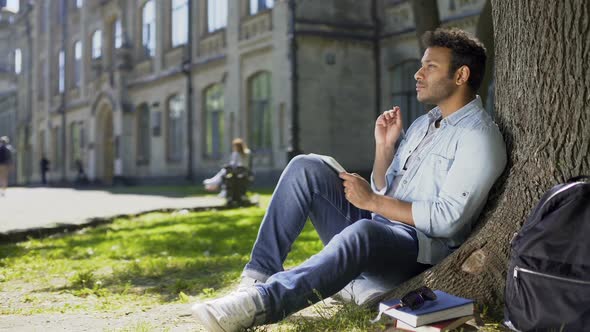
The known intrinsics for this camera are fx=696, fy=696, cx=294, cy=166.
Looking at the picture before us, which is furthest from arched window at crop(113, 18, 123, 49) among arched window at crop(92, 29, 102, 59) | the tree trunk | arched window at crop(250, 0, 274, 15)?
the tree trunk

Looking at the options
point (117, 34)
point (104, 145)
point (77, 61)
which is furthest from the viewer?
point (77, 61)

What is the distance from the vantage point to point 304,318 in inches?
136

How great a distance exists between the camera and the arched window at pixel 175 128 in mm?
26703

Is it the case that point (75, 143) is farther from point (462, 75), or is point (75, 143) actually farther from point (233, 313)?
point (233, 313)

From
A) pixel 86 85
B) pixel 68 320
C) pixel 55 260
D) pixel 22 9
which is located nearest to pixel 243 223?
pixel 55 260

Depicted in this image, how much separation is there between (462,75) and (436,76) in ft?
0.43

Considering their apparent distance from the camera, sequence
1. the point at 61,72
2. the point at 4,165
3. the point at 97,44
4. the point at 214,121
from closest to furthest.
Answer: the point at 4,165 → the point at 214,121 → the point at 97,44 → the point at 61,72

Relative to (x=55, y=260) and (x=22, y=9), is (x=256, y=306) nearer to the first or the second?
(x=55, y=260)

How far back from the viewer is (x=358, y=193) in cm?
354

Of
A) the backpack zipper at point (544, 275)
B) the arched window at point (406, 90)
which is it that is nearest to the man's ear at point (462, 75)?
the backpack zipper at point (544, 275)

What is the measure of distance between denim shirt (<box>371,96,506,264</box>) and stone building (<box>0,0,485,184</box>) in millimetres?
13875

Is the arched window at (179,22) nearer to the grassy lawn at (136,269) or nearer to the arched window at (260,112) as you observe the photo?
the arched window at (260,112)

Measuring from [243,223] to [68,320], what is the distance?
6202 mm

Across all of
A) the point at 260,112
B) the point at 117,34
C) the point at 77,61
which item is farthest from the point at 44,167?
the point at 260,112
